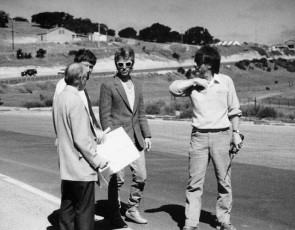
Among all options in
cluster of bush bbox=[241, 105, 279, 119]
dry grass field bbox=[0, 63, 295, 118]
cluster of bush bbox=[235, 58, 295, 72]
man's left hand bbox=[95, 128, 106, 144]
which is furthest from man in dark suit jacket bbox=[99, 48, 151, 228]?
cluster of bush bbox=[235, 58, 295, 72]

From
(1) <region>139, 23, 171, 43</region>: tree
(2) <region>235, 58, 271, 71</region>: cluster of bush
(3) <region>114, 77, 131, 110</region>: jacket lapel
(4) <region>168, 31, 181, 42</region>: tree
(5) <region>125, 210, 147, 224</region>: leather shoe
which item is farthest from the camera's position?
(4) <region>168, 31, 181, 42</region>: tree

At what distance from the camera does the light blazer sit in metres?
4.46

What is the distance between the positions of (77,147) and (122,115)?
4.85 feet

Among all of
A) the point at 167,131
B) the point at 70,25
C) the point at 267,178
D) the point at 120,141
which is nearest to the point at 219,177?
the point at 120,141

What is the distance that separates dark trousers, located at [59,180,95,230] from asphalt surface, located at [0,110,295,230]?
95 cm

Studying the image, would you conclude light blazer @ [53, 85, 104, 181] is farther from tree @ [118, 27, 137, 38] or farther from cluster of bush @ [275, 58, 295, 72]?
tree @ [118, 27, 137, 38]

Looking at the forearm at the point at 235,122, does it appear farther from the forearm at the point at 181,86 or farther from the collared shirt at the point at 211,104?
the forearm at the point at 181,86

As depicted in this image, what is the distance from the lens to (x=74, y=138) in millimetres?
4492

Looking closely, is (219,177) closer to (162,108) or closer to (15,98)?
(162,108)

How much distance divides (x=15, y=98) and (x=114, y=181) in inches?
1545

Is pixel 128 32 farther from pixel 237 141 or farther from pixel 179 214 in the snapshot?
pixel 237 141

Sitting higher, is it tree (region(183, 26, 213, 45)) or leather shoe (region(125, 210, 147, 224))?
tree (region(183, 26, 213, 45))

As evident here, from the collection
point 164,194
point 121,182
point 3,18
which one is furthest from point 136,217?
point 3,18

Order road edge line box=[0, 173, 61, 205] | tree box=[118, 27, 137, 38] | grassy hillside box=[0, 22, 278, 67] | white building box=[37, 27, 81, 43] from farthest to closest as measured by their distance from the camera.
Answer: tree box=[118, 27, 137, 38] → white building box=[37, 27, 81, 43] → grassy hillside box=[0, 22, 278, 67] → road edge line box=[0, 173, 61, 205]
